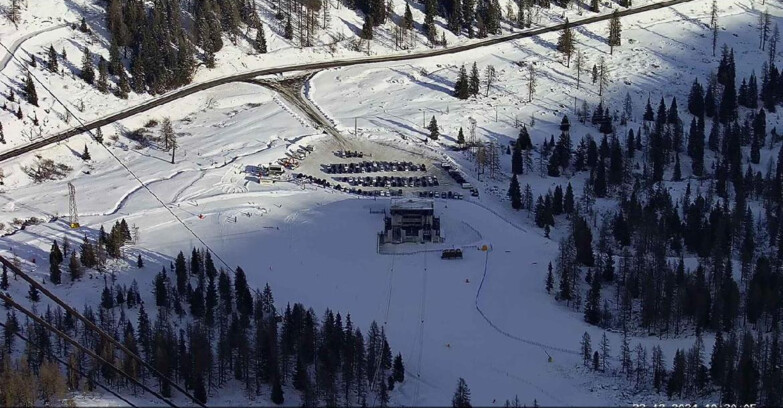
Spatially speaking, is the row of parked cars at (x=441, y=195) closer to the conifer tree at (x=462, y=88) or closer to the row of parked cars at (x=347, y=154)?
the row of parked cars at (x=347, y=154)

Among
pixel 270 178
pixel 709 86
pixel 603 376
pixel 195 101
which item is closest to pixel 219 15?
pixel 195 101

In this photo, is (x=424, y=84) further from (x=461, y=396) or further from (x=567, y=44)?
(x=461, y=396)

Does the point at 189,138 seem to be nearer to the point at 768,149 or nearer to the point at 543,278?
the point at 543,278

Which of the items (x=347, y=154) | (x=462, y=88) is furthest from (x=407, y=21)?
(x=347, y=154)

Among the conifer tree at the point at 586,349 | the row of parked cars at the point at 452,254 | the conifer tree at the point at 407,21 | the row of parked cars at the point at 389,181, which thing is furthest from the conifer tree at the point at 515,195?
the conifer tree at the point at 407,21

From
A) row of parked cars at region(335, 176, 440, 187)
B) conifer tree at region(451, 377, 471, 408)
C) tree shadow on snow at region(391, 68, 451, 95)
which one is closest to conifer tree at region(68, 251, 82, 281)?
row of parked cars at region(335, 176, 440, 187)

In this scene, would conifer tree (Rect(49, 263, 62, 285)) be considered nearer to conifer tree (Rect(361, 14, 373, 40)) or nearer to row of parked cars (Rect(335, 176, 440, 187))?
row of parked cars (Rect(335, 176, 440, 187))
